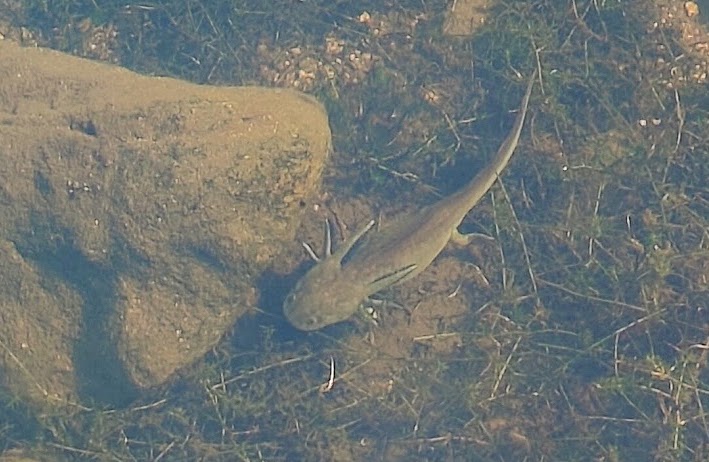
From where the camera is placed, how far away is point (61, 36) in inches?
325

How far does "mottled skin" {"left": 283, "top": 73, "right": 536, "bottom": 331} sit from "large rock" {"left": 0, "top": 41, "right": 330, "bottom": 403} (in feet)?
1.52

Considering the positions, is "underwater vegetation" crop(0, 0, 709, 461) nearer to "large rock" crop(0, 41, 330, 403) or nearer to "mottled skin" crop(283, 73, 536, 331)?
"mottled skin" crop(283, 73, 536, 331)

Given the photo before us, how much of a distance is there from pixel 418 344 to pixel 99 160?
3.29 metres

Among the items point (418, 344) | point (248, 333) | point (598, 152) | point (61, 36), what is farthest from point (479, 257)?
point (61, 36)

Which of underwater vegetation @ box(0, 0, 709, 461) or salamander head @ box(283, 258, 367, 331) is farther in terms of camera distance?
underwater vegetation @ box(0, 0, 709, 461)

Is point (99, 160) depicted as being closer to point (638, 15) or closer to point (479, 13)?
point (479, 13)

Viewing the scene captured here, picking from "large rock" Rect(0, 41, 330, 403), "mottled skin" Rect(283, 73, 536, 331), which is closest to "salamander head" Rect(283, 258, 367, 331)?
"mottled skin" Rect(283, 73, 536, 331)

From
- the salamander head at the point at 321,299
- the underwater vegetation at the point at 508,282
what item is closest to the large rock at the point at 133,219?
the salamander head at the point at 321,299

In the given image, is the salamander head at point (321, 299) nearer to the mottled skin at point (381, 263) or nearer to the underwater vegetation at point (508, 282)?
the mottled skin at point (381, 263)

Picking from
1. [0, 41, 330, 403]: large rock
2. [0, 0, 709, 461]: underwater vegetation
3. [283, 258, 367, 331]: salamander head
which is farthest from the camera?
[0, 0, 709, 461]: underwater vegetation

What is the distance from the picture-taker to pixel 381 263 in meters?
6.82

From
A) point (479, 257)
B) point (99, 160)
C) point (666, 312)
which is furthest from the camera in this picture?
point (479, 257)

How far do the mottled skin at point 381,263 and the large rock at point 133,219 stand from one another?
0.46 meters

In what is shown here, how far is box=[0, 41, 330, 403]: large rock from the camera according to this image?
6297mm
